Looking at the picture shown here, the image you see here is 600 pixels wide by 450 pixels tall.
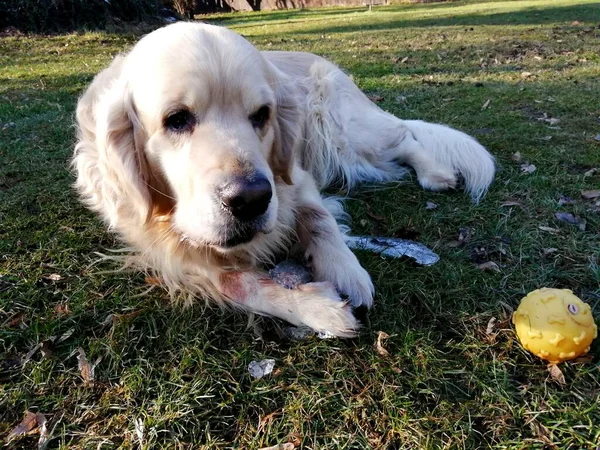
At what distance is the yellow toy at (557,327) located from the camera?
1709mm

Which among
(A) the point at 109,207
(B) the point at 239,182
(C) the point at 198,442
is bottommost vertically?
(C) the point at 198,442

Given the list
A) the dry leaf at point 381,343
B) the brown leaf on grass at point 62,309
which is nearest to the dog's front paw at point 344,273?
the dry leaf at point 381,343

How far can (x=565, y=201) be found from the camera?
3.03 meters

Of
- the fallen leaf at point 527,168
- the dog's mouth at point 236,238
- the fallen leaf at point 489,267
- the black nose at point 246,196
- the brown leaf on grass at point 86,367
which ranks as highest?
the black nose at point 246,196

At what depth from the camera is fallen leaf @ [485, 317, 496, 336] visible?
1956 millimetres

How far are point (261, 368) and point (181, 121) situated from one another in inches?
44.3

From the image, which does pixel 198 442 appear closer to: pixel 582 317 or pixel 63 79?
pixel 582 317

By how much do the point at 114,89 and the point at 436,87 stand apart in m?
5.05

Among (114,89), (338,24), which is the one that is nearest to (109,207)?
(114,89)

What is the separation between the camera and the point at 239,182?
1.86m

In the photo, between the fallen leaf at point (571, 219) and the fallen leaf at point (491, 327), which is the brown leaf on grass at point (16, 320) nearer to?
the fallen leaf at point (491, 327)

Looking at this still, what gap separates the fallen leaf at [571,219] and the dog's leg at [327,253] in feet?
4.48

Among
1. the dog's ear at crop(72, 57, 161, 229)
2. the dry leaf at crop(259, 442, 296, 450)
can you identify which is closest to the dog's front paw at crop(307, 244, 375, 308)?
the dry leaf at crop(259, 442, 296, 450)

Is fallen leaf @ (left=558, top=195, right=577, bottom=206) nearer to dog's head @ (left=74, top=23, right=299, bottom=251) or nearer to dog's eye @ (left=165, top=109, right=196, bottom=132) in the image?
dog's head @ (left=74, top=23, right=299, bottom=251)
